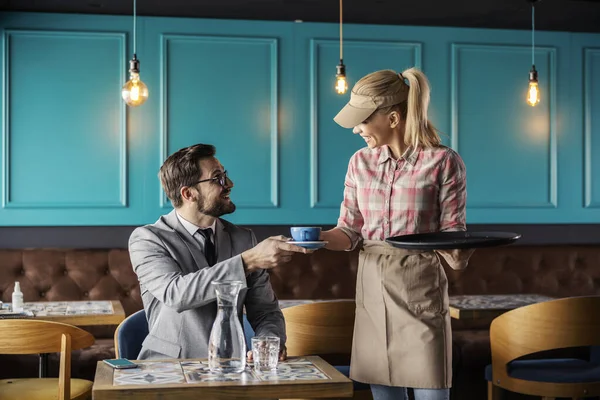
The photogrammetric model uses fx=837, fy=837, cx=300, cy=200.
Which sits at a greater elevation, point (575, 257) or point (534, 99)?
point (534, 99)

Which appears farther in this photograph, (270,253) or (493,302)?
(493,302)

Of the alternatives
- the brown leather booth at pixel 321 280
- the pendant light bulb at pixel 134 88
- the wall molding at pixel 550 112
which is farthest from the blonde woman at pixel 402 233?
the wall molding at pixel 550 112

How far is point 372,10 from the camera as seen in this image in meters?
5.12

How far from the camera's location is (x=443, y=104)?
5.41m

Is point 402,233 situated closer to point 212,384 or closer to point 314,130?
point 212,384

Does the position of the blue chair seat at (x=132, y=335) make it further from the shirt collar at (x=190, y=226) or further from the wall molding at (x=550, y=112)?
the wall molding at (x=550, y=112)

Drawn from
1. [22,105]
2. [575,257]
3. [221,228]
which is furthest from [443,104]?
[221,228]

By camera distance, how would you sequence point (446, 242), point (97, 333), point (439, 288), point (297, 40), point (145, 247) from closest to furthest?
1. point (446, 242)
2. point (439, 288)
3. point (145, 247)
4. point (97, 333)
5. point (297, 40)

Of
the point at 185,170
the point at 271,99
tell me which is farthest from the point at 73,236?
the point at 185,170

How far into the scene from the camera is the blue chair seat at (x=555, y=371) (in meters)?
3.65

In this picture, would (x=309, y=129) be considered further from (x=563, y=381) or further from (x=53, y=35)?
(x=563, y=381)

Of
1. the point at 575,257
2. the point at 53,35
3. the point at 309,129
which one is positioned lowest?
the point at 575,257

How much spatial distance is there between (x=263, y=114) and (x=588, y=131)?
2.17m

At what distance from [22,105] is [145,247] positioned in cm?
280
